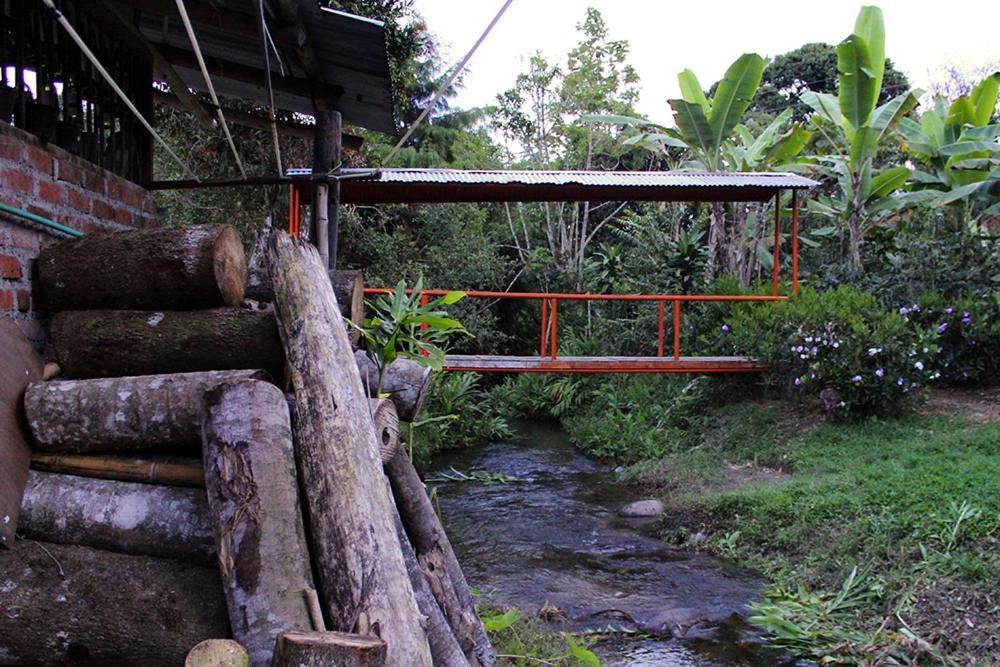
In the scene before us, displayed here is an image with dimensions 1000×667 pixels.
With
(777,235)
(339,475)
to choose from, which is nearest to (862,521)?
(777,235)

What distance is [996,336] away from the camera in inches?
316

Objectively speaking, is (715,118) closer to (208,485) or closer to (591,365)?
(591,365)

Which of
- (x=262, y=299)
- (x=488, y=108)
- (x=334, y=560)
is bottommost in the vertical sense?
(x=334, y=560)

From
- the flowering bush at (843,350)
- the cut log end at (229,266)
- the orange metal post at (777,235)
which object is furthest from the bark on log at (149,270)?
the orange metal post at (777,235)

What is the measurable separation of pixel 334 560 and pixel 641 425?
27.0 feet

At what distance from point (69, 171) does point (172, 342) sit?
1.10m

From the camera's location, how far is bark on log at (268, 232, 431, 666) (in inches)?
79.1

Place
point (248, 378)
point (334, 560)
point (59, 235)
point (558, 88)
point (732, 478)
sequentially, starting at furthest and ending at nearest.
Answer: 1. point (558, 88)
2. point (732, 478)
3. point (59, 235)
4. point (248, 378)
5. point (334, 560)

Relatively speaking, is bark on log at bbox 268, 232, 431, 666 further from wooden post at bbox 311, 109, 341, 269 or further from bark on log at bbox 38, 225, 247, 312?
wooden post at bbox 311, 109, 341, 269

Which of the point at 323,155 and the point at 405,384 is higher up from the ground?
the point at 323,155

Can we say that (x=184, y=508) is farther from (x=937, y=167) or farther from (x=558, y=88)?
(x=558, y=88)

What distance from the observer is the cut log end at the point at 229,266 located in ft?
8.38

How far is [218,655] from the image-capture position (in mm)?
1825

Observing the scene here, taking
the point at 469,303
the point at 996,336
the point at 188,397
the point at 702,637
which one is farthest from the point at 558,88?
the point at 188,397
